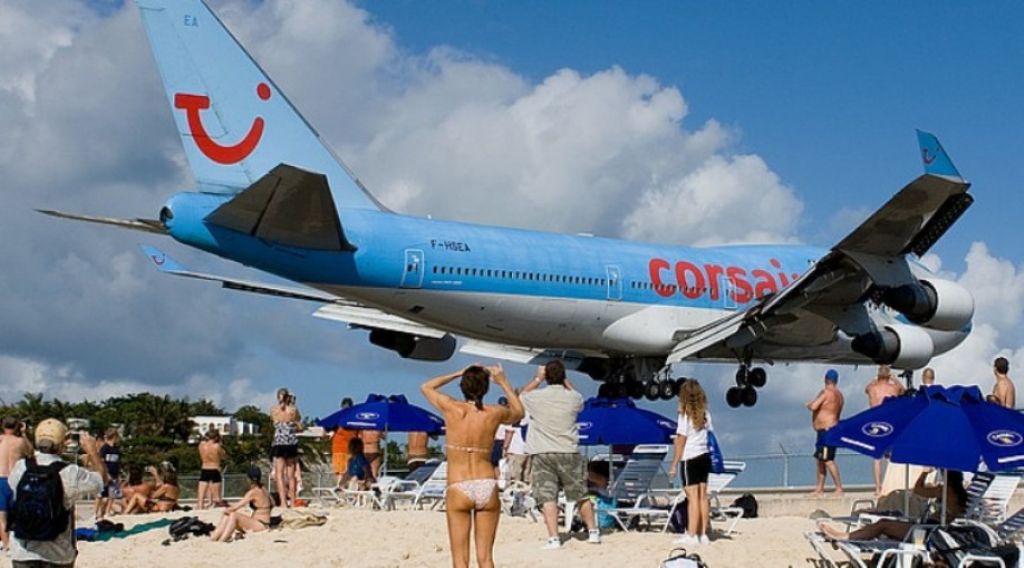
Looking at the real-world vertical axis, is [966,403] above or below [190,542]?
above

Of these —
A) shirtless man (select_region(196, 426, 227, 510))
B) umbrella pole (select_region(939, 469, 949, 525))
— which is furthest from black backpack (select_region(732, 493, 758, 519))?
shirtless man (select_region(196, 426, 227, 510))

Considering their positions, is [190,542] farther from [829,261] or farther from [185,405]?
[185,405]

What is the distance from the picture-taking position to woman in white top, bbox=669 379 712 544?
38.0 feet

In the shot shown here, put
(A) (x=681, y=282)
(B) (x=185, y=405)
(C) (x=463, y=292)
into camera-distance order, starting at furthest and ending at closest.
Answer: (B) (x=185, y=405) < (A) (x=681, y=282) < (C) (x=463, y=292)

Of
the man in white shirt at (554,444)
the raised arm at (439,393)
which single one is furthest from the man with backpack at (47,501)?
the man in white shirt at (554,444)

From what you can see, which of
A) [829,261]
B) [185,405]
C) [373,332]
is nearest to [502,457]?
[829,261]

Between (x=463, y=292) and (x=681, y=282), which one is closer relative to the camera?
(x=463, y=292)

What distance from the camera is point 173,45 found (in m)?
19.9

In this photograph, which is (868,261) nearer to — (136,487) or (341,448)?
(341,448)

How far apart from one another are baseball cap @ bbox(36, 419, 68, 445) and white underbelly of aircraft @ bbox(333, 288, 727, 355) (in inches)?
494

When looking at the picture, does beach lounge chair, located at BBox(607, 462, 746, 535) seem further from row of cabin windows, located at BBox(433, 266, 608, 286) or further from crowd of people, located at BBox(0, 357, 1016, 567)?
row of cabin windows, located at BBox(433, 266, 608, 286)

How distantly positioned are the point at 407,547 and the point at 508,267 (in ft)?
31.3

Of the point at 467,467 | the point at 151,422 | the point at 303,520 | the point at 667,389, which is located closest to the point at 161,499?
the point at 303,520

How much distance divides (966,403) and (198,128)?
43.7ft
